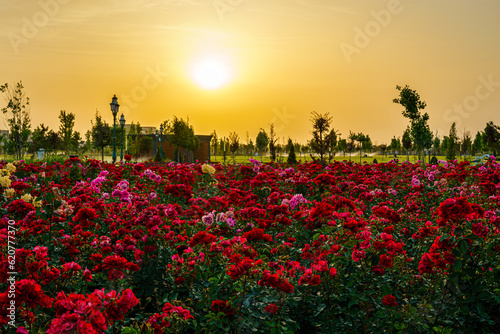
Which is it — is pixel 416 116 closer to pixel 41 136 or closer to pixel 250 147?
pixel 41 136

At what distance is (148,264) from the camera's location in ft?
14.7

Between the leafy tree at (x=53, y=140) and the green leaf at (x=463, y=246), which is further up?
the leafy tree at (x=53, y=140)

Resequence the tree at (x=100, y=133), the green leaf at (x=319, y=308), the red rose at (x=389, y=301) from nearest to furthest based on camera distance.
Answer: the red rose at (x=389, y=301) < the green leaf at (x=319, y=308) < the tree at (x=100, y=133)

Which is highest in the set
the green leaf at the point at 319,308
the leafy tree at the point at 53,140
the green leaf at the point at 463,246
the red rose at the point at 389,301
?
the leafy tree at the point at 53,140

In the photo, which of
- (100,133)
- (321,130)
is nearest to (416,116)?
(321,130)

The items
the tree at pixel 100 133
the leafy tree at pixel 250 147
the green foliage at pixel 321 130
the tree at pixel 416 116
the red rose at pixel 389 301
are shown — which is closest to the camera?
the red rose at pixel 389 301

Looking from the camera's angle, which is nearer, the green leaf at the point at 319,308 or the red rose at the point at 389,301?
the red rose at the point at 389,301

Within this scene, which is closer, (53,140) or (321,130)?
(321,130)

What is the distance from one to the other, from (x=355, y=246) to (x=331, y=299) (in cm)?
59

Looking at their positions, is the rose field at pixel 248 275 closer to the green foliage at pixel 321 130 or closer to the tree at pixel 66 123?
the green foliage at pixel 321 130

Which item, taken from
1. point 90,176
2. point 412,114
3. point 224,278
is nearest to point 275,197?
point 224,278

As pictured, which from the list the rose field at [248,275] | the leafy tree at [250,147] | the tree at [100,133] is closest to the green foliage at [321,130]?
the rose field at [248,275]

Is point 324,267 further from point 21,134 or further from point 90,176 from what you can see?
point 21,134

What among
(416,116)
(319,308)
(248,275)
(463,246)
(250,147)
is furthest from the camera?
(250,147)
